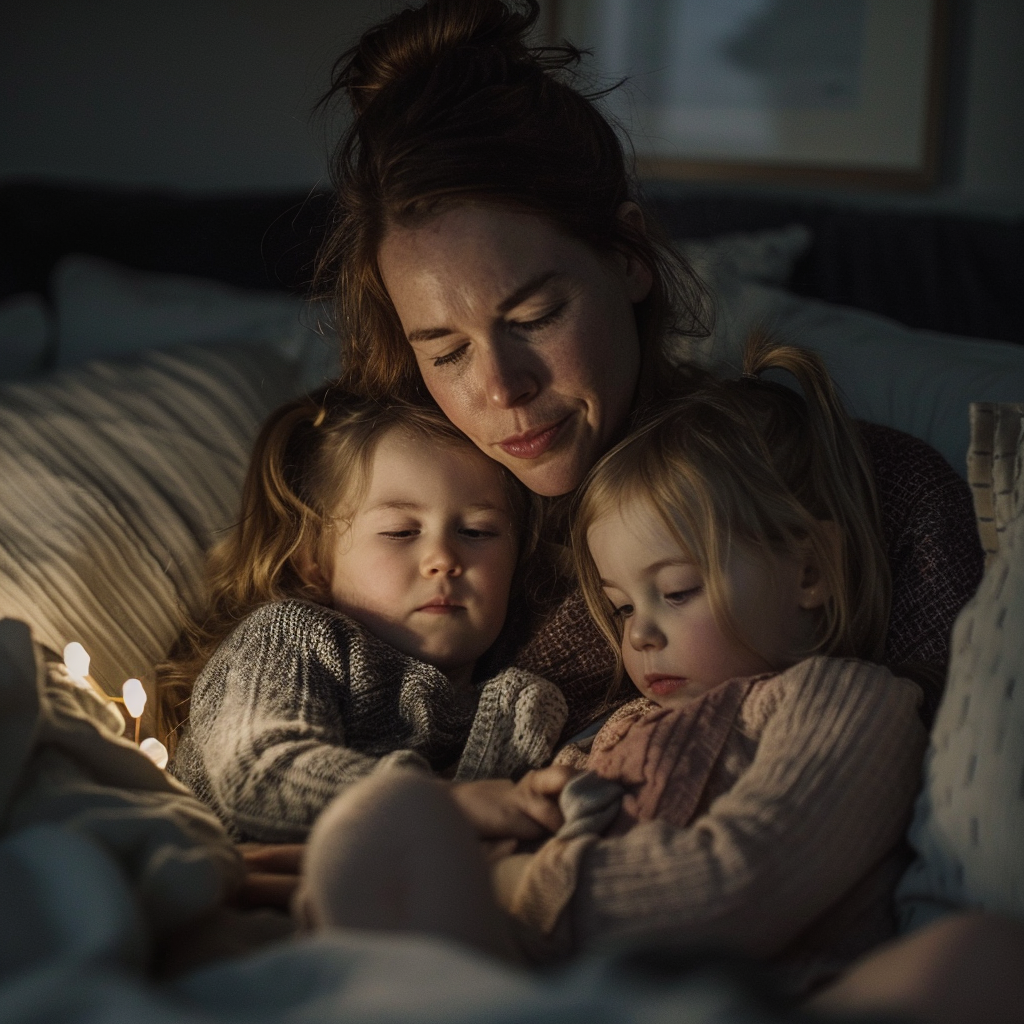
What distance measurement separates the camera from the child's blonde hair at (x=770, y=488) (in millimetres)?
1089

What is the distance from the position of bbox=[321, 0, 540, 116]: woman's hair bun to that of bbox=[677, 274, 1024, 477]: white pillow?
0.46 metres

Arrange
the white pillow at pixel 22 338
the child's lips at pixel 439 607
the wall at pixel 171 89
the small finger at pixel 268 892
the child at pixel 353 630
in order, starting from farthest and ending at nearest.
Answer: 1. the wall at pixel 171 89
2. the white pillow at pixel 22 338
3. the child's lips at pixel 439 607
4. the child at pixel 353 630
5. the small finger at pixel 268 892

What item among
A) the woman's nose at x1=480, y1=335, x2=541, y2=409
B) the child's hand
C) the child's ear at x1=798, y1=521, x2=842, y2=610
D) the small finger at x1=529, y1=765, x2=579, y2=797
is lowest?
the child's hand

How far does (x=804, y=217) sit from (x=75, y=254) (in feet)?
4.41

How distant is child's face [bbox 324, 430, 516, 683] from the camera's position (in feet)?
4.11

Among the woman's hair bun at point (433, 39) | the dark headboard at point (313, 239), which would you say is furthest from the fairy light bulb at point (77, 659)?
the dark headboard at point (313, 239)

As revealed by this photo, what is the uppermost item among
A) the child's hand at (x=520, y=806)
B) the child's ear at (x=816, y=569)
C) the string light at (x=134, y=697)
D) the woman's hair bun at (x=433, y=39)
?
the woman's hair bun at (x=433, y=39)

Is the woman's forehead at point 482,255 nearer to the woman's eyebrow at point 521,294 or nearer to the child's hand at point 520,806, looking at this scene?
the woman's eyebrow at point 521,294

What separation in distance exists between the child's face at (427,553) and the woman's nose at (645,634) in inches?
8.8

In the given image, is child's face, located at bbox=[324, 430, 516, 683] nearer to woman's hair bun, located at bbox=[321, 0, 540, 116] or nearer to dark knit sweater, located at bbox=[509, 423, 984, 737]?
dark knit sweater, located at bbox=[509, 423, 984, 737]

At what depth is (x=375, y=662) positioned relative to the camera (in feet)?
3.94

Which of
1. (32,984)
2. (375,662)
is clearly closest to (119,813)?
(32,984)

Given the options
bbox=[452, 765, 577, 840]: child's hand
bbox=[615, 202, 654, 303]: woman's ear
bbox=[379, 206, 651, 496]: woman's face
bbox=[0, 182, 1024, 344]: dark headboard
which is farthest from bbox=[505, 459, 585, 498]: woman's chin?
bbox=[0, 182, 1024, 344]: dark headboard

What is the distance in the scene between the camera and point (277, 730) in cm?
106
